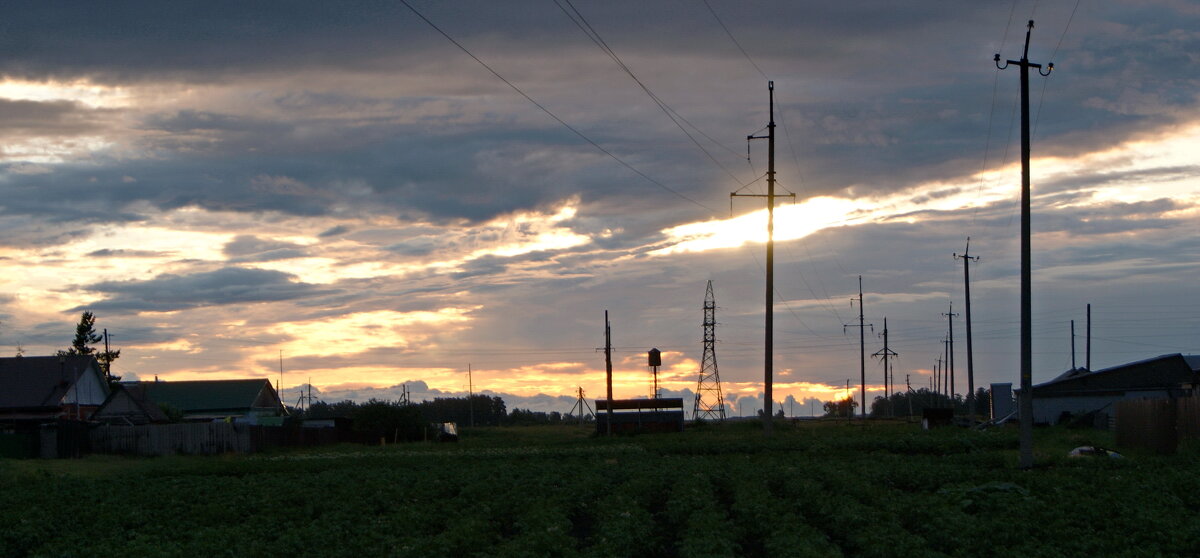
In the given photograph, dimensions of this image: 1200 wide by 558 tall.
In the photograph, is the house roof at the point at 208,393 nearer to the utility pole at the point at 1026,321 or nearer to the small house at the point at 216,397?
the small house at the point at 216,397

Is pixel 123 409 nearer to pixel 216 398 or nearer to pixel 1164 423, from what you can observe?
pixel 216 398

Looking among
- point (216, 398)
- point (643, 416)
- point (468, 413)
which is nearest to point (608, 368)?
point (643, 416)

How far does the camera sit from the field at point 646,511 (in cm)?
2011

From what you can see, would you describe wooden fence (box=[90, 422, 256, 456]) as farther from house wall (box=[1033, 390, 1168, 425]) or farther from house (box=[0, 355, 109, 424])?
house wall (box=[1033, 390, 1168, 425])

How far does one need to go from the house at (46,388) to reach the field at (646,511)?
131 feet

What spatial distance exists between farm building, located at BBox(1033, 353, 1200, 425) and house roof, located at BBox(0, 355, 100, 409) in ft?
240

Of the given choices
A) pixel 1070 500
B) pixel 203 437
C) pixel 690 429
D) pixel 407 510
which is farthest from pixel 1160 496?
pixel 690 429

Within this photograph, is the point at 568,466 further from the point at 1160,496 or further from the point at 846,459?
the point at 1160,496

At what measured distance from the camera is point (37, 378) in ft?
261

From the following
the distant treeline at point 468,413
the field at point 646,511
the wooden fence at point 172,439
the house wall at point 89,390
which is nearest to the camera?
the field at point 646,511

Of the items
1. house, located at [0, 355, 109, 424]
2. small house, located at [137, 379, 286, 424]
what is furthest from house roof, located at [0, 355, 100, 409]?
small house, located at [137, 379, 286, 424]

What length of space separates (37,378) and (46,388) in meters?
1.45

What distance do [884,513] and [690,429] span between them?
63463 millimetres

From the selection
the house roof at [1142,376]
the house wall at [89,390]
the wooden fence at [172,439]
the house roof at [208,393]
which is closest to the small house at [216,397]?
the house roof at [208,393]
